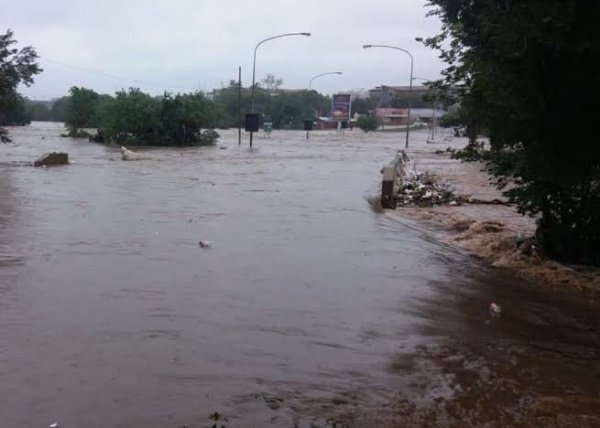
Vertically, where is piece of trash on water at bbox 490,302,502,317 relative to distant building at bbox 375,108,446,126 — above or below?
below

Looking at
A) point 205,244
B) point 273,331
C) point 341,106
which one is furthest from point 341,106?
point 273,331

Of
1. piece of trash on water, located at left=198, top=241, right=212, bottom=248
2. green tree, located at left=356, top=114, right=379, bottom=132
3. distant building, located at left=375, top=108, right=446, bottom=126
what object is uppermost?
distant building, located at left=375, top=108, right=446, bottom=126

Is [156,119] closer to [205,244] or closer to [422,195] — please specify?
[422,195]

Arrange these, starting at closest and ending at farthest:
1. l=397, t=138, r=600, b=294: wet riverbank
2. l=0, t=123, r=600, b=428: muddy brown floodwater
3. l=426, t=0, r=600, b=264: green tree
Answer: l=0, t=123, r=600, b=428: muddy brown floodwater
l=426, t=0, r=600, b=264: green tree
l=397, t=138, r=600, b=294: wet riverbank

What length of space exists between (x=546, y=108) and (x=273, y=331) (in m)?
4.37

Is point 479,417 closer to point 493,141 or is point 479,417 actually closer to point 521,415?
point 521,415

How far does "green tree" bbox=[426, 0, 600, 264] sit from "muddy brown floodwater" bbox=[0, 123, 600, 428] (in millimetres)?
1230

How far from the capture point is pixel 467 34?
39.8ft

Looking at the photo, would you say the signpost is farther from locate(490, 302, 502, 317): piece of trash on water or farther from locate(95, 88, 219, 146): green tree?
locate(490, 302, 502, 317): piece of trash on water

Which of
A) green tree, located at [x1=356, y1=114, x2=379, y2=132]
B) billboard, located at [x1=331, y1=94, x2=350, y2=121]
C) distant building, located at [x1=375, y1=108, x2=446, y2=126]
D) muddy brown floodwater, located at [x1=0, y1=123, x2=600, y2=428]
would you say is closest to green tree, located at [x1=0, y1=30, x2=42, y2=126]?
muddy brown floodwater, located at [x1=0, y1=123, x2=600, y2=428]

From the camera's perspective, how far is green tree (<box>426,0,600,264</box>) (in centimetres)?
742

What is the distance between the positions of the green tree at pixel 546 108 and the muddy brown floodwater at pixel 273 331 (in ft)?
4.04

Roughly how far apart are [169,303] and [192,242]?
3413mm

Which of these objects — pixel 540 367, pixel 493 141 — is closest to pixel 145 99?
pixel 493 141
